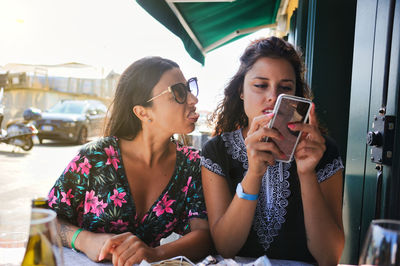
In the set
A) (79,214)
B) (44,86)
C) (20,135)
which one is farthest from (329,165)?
(44,86)

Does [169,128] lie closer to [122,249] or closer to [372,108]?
[122,249]

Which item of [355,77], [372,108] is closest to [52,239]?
[372,108]

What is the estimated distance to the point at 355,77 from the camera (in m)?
1.94

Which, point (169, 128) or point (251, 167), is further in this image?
point (169, 128)

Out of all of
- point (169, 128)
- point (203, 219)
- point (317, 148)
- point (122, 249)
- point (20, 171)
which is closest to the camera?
point (122, 249)

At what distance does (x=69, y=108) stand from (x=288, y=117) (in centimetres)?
1453

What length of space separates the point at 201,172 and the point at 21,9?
42.3ft

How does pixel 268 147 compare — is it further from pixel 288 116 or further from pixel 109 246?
pixel 109 246

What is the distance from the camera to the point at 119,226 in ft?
5.89

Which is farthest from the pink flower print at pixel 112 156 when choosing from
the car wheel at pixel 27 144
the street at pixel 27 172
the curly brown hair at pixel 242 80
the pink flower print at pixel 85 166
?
the car wheel at pixel 27 144

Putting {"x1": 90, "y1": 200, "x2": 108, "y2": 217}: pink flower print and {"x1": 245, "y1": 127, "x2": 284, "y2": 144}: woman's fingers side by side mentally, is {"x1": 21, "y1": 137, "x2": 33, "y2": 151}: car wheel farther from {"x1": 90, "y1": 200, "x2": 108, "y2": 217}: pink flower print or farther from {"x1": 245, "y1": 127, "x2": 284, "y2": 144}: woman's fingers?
{"x1": 245, "y1": 127, "x2": 284, "y2": 144}: woman's fingers

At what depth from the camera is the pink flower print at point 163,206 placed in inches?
73.3

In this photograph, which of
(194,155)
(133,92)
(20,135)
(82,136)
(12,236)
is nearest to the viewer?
(12,236)

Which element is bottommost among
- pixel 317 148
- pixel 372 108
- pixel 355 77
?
pixel 317 148
